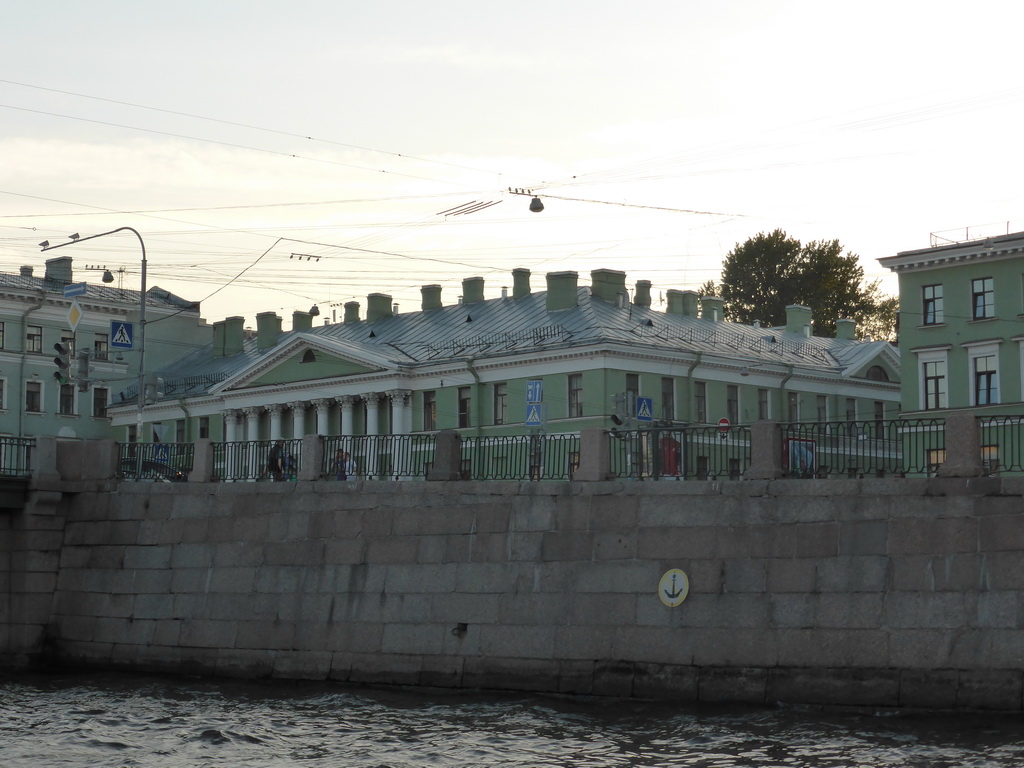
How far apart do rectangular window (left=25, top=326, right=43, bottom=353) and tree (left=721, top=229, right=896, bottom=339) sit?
27308 mm

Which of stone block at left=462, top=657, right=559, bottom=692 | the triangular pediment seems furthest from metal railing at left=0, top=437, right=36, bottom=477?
the triangular pediment

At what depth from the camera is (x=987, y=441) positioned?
62.8 ft

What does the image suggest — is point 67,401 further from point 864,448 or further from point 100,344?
point 864,448

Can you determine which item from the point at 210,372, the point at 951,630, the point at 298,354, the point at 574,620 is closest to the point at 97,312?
the point at 210,372

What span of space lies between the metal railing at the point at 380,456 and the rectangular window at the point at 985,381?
→ 2575 cm

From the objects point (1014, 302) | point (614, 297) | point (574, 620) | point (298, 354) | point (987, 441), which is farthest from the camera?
point (298, 354)

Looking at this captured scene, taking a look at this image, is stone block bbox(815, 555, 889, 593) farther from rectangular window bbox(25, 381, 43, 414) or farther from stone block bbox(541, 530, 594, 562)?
rectangular window bbox(25, 381, 43, 414)

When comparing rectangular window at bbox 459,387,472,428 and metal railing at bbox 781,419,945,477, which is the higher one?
rectangular window at bbox 459,387,472,428

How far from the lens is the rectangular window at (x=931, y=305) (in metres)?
47.1

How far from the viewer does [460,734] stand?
18359 millimetres

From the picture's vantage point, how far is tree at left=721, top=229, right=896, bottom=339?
6812 centimetres

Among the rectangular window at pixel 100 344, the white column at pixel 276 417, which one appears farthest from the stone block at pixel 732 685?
the rectangular window at pixel 100 344

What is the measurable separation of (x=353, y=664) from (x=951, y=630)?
27.2ft

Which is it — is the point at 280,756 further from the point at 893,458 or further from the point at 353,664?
the point at 893,458
